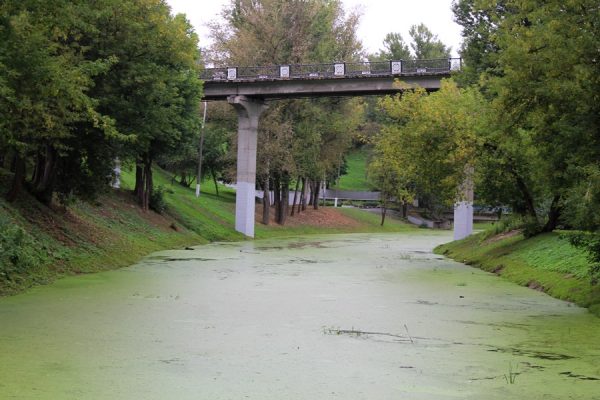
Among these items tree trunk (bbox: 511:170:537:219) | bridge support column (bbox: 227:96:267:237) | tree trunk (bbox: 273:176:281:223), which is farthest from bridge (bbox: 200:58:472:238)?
tree trunk (bbox: 511:170:537:219)

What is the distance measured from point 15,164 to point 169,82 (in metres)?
5.51

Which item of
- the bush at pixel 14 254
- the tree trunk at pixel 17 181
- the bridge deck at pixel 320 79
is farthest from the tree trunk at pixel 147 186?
the bush at pixel 14 254

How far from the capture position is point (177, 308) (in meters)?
13.3

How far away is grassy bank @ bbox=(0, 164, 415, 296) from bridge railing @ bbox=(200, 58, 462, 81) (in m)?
8.81

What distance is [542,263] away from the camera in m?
20.2

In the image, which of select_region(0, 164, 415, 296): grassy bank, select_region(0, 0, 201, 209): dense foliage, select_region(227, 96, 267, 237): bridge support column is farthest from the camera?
select_region(227, 96, 267, 237): bridge support column

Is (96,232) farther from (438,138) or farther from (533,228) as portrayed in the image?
(533,228)

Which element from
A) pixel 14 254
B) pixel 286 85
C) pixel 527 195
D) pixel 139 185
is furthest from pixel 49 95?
pixel 286 85

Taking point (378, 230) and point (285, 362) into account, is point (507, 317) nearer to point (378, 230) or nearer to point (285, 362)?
point (285, 362)

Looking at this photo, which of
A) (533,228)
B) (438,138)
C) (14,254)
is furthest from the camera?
(438,138)

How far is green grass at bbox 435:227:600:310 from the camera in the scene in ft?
52.4

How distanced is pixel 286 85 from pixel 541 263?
26.6 m

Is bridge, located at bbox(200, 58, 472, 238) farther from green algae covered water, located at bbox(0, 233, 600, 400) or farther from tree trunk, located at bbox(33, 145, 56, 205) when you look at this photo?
green algae covered water, located at bbox(0, 233, 600, 400)

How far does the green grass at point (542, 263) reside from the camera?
1596 cm
